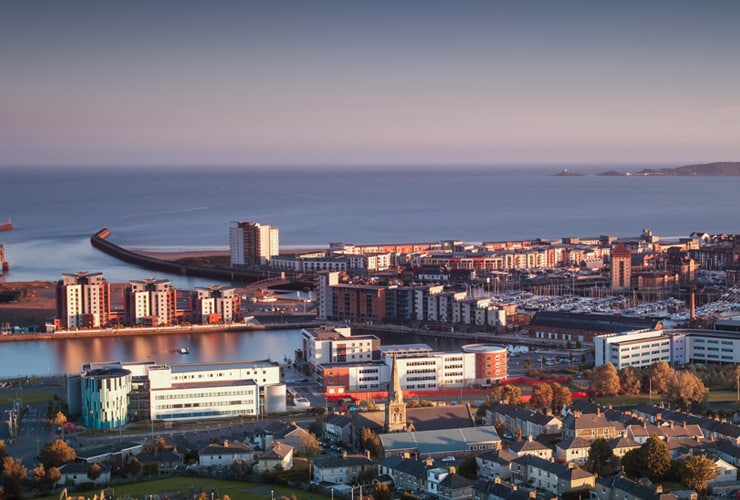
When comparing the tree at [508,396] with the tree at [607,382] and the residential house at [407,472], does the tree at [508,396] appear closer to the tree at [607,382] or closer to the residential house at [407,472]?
the tree at [607,382]

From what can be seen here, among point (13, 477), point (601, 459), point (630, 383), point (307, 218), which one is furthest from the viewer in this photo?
point (307, 218)

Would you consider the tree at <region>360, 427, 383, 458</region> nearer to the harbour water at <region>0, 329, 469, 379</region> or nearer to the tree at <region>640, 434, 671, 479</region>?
the tree at <region>640, 434, 671, 479</region>

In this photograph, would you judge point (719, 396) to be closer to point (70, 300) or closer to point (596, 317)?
point (596, 317)

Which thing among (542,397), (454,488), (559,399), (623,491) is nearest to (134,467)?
(454,488)

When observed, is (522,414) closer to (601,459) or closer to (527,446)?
(527,446)

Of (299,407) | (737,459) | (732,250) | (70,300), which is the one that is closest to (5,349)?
(70,300)
